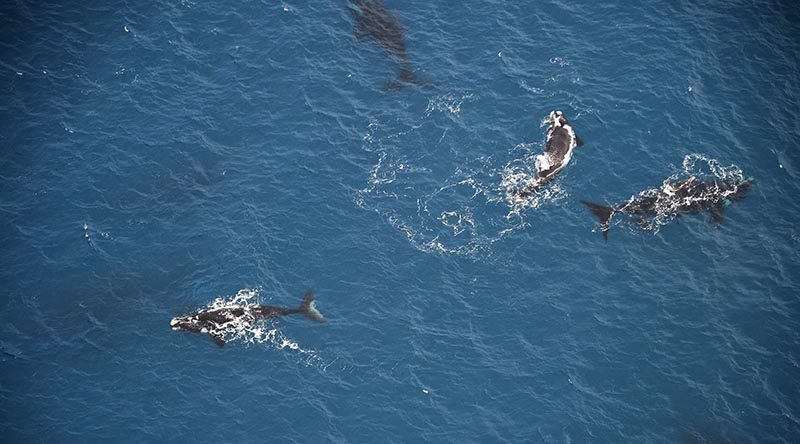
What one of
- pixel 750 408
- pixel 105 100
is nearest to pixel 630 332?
pixel 750 408

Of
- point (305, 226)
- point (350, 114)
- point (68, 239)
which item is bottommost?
point (68, 239)

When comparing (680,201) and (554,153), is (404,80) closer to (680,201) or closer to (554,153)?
(554,153)

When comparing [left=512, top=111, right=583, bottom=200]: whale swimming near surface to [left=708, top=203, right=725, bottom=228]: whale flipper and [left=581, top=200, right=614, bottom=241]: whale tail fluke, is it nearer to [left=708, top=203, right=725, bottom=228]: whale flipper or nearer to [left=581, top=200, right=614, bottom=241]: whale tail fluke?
[left=581, top=200, right=614, bottom=241]: whale tail fluke

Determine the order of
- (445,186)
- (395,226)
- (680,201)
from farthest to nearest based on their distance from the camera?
(445,186) < (680,201) < (395,226)

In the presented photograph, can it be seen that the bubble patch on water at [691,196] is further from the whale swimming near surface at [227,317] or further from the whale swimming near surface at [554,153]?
the whale swimming near surface at [227,317]

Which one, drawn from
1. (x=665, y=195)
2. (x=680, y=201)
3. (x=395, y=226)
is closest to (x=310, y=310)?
(x=395, y=226)

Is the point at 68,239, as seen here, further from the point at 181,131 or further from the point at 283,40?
the point at 283,40
